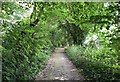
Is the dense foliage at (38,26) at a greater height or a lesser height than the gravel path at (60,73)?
greater

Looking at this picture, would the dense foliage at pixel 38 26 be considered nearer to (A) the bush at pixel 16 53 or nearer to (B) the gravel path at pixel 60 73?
(A) the bush at pixel 16 53

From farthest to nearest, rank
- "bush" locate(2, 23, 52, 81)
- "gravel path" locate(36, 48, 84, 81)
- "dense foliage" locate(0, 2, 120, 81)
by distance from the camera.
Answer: "gravel path" locate(36, 48, 84, 81)
"bush" locate(2, 23, 52, 81)
"dense foliage" locate(0, 2, 120, 81)

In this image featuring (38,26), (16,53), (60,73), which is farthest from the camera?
(60,73)

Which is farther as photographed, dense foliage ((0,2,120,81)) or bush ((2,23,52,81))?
bush ((2,23,52,81))

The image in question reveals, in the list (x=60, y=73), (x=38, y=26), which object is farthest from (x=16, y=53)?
(x=60, y=73)

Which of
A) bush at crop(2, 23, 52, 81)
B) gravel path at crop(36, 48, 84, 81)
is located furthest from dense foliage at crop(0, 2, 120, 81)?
gravel path at crop(36, 48, 84, 81)

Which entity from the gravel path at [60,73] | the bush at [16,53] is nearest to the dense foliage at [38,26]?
the bush at [16,53]

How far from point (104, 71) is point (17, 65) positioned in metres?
1.72

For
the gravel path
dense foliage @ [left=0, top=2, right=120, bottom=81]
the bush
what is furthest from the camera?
the gravel path

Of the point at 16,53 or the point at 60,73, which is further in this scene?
the point at 60,73

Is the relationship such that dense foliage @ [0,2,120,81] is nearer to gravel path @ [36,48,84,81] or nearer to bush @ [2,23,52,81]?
bush @ [2,23,52,81]

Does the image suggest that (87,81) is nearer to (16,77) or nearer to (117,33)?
(16,77)

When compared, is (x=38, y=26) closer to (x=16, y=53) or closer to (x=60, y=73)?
(x=16, y=53)

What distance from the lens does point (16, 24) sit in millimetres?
3465
